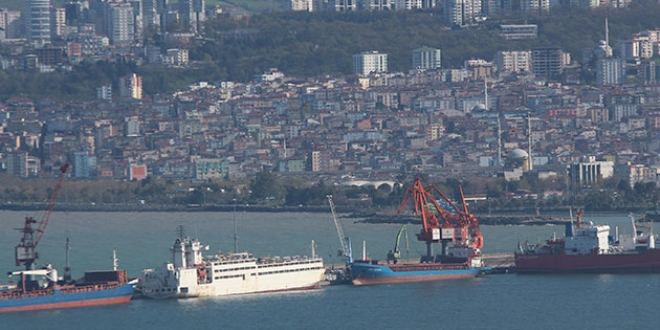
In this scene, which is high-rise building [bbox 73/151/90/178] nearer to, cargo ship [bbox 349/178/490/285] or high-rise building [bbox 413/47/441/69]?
high-rise building [bbox 413/47/441/69]

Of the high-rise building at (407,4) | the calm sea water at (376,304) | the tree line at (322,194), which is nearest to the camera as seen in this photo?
the calm sea water at (376,304)

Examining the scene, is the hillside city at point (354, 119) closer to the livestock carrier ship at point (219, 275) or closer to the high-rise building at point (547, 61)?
the high-rise building at point (547, 61)

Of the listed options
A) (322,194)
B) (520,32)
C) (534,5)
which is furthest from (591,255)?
(534,5)

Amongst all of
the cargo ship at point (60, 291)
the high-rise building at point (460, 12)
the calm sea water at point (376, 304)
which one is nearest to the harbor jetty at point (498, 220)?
the calm sea water at point (376, 304)

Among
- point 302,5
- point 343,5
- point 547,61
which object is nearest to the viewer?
point 547,61

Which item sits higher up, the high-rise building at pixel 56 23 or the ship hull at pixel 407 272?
the high-rise building at pixel 56 23

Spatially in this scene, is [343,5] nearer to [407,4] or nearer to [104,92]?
[407,4]
